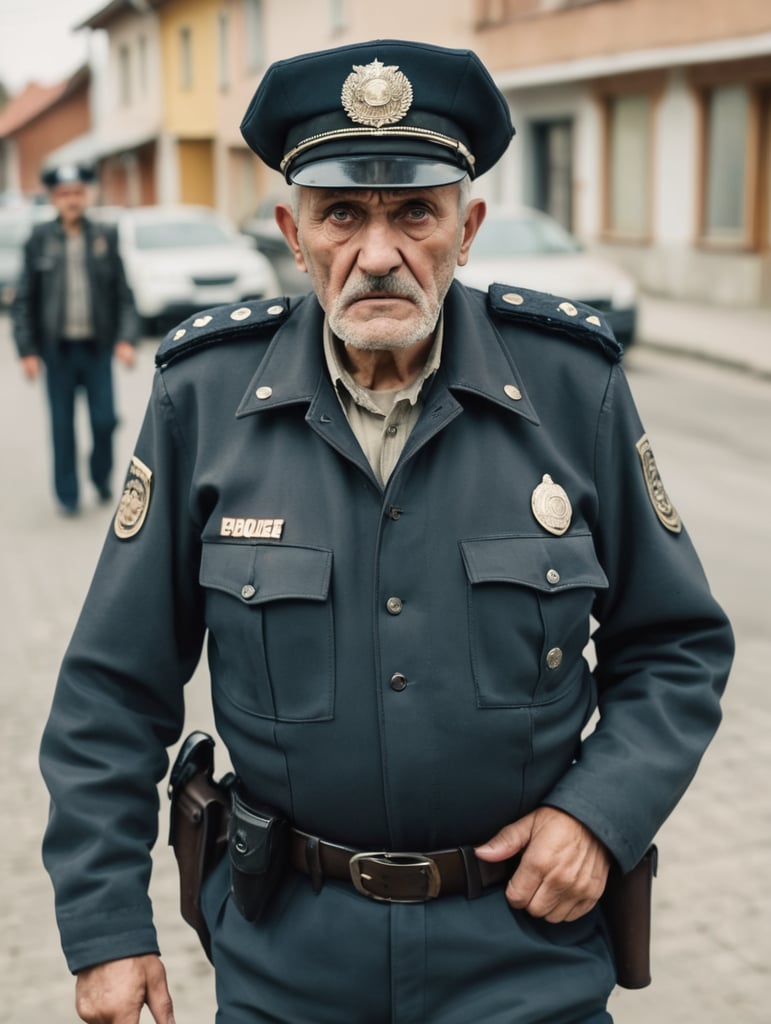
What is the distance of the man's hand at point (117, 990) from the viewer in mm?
→ 2141

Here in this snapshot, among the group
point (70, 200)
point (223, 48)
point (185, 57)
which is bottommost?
point (185, 57)

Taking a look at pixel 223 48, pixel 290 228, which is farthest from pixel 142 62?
pixel 290 228

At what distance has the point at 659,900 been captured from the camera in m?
4.09

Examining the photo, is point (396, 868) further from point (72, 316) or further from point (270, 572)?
point (72, 316)

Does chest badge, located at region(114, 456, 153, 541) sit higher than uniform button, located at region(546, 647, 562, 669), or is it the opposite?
chest badge, located at region(114, 456, 153, 541)

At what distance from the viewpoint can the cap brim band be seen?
212cm

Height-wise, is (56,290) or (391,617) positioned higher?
(391,617)

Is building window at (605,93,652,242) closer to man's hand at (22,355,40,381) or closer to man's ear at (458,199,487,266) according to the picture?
man's hand at (22,355,40,381)

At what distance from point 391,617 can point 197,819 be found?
50 centimetres

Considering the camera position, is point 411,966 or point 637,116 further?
point 637,116

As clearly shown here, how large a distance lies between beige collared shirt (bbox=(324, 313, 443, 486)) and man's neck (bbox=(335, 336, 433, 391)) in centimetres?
1

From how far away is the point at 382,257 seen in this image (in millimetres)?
2123

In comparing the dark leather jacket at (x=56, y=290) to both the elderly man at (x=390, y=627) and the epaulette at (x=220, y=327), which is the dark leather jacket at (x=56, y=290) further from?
the elderly man at (x=390, y=627)

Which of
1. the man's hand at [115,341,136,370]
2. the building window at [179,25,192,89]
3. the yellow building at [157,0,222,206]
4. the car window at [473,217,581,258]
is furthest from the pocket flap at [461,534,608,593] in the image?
the building window at [179,25,192,89]
